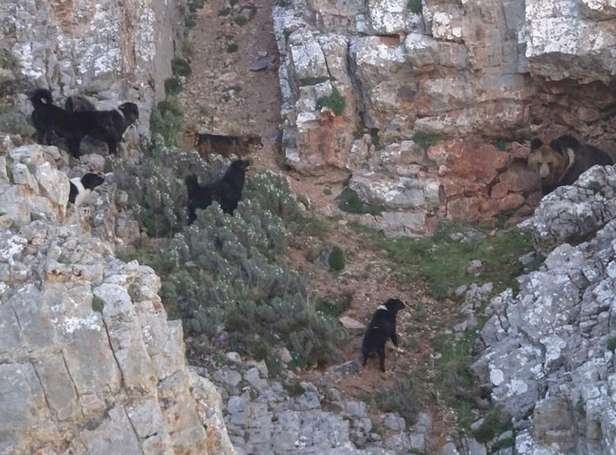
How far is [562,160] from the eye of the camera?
21375 millimetres

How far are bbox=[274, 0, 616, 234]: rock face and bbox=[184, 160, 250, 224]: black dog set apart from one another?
5.94ft

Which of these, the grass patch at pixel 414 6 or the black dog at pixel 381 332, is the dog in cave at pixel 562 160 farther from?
the black dog at pixel 381 332

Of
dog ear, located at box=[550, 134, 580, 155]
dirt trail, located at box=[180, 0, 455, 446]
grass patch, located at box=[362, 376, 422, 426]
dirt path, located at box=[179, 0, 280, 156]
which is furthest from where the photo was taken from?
dirt path, located at box=[179, 0, 280, 156]

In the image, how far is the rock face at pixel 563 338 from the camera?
1427 centimetres

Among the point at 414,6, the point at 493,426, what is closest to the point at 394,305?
the point at 493,426

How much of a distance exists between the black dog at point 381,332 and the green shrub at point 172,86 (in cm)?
763

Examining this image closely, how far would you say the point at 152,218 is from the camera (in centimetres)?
1945

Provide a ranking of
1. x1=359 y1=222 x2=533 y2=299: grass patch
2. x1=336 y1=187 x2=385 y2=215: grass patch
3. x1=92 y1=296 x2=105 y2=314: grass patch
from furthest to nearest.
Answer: x1=336 y1=187 x2=385 y2=215: grass patch, x1=359 y1=222 x2=533 y2=299: grass patch, x1=92 y1=296 x2=105 y2=314: grass patch

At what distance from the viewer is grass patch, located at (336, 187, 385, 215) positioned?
825 inches

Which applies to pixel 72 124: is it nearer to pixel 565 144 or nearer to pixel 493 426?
pixel 565 144

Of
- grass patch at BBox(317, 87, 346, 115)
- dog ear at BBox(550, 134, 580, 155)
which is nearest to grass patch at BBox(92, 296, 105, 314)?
grass patch at BBox(317, 87, 346, 115)

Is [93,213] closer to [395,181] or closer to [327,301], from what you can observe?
[327,301]

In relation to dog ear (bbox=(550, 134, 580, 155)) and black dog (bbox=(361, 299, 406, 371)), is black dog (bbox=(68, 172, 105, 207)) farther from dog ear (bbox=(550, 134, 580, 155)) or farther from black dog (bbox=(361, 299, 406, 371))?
dog ear (bbox=(550, 134, 580, 155))

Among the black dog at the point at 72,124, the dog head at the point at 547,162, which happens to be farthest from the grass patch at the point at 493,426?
the black dog at the point at 72,124
